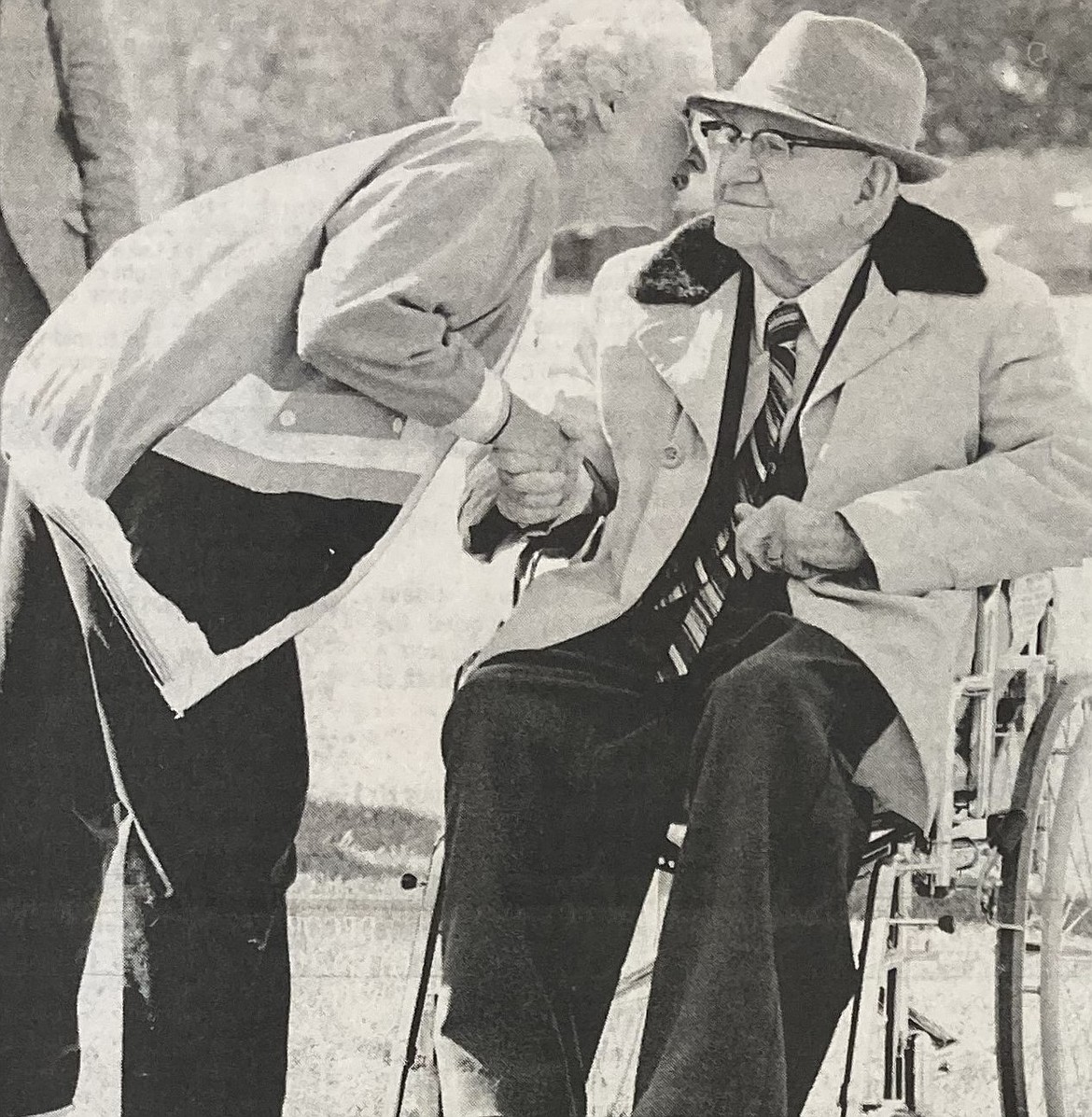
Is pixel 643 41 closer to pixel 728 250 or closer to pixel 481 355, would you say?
pixel 728 250

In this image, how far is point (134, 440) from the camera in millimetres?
2564

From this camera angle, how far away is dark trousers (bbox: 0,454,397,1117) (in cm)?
262

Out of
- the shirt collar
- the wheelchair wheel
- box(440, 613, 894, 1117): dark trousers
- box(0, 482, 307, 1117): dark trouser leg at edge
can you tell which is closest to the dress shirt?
the shirt collar

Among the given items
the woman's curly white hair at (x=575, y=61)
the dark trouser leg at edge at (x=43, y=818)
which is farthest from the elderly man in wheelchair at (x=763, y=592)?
the dark trouser leg at edge at (x=43, y=818)

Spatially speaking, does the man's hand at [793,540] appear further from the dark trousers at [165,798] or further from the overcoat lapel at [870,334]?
the dark trousers at [165,798]

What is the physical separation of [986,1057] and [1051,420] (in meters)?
0.97

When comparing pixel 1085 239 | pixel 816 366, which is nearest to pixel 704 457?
pixel 816 366

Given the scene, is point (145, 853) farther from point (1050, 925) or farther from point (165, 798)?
point (1050, 925)

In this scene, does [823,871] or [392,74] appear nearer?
[823,871]

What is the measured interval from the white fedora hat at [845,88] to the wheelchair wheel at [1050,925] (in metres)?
0.86

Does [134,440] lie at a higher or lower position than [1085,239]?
lower

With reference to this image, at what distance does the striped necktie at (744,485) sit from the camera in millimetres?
2600

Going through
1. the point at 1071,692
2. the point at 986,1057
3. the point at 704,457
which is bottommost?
the point at 986,1057

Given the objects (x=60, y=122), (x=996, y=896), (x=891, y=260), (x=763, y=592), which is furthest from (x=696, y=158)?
(x=996, y=896)
